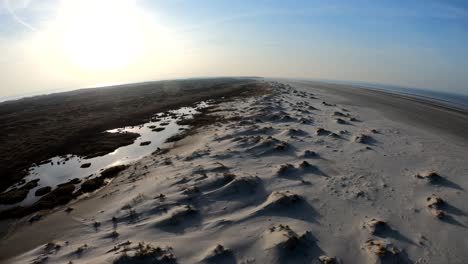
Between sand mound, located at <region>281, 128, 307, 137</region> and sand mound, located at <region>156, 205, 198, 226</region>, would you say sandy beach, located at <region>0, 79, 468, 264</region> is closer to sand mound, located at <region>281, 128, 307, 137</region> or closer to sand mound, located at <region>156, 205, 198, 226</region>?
sand mound, located at <region>156, 205, 198, 226</region>

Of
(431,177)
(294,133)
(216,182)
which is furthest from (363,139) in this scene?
(216,182)

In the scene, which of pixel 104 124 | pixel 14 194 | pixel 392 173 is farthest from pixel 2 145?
pixel 392 173

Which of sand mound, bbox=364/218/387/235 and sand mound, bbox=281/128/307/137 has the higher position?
sand mound, bbox=281/128/307/137

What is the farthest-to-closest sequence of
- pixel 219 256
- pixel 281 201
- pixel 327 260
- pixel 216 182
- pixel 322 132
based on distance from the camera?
pixel 322 132, pixel 216 182, pixel 281 201, pixel 219 256, pixel 327 260

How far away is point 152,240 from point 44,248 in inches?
210

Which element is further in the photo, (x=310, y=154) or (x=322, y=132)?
(x=322, y=132)

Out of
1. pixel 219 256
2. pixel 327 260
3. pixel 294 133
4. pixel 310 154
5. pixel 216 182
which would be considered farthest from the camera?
pixel 294 133

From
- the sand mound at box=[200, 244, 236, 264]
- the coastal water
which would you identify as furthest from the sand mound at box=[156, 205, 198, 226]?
the coastal water

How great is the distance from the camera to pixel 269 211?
1371 centimetres

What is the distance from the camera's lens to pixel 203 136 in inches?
1235

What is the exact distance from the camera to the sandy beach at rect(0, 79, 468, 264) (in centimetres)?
1078

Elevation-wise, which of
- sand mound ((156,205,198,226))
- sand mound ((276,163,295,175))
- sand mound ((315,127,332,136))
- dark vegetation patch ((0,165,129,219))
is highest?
sand mound ((315,127,332,136))

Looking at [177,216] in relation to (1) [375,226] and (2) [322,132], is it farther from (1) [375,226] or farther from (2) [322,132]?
(2) [322,132]

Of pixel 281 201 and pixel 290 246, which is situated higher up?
pixel 281 201
